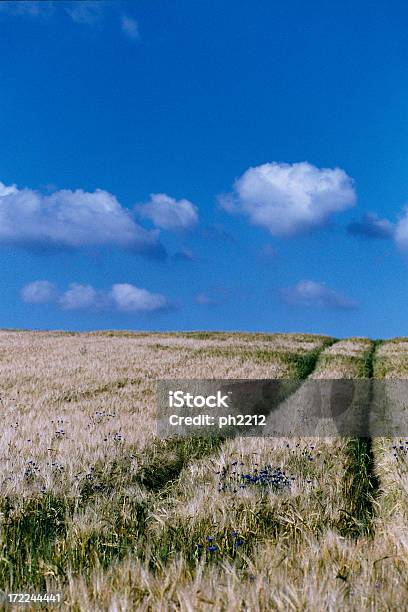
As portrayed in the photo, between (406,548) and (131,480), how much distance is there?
4.52 metres

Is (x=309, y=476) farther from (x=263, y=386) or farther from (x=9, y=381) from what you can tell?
(x=9, y=381)

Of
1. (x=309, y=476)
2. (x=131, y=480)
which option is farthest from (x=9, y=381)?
(x=309, y=476)

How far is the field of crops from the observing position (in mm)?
3762

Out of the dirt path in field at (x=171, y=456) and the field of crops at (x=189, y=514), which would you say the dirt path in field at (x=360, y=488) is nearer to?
the field of crops at (x=189, y=514)

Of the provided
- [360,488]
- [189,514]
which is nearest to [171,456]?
[360,488]

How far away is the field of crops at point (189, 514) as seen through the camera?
376 centimetres

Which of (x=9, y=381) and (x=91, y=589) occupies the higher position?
Answer: (x=9, y=381)

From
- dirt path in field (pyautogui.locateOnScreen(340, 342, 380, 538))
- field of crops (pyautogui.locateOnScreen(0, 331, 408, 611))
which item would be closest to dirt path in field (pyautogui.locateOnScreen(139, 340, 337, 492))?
field of crops (pyautogui.locateOnScreen(0, 331, 408, 611))

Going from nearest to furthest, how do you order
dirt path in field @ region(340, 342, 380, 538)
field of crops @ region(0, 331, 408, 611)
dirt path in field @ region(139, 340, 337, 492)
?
1. field of crops @ region(0, 331, 408, 611)
2. dirt path in field @ region(340, 342, 380, 538)
3. dirt path in field @ region(139, 340, 337, 492)

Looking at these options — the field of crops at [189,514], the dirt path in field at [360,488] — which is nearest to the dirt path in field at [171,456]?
the field of crops at [189,514]

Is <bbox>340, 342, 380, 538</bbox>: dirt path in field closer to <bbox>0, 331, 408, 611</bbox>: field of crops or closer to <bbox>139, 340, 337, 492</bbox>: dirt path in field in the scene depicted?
<bbox>0, 331, 408, 611</bbox>: field of crops

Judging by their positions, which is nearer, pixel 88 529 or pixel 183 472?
pixel 88 529

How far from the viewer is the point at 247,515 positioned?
6.39 metres

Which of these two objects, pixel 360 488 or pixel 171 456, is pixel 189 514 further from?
pixel 171 456
